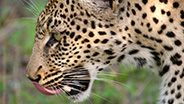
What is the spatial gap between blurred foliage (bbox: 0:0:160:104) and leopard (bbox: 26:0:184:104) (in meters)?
0.64

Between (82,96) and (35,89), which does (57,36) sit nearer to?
(82,96)

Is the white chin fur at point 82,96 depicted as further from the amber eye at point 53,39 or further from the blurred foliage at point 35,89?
the amber eye at point 53,39

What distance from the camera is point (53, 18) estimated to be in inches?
172

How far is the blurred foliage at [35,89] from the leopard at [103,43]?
64cm

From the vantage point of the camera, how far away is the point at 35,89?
285 inches

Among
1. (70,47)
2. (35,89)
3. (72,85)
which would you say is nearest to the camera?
(70,47)

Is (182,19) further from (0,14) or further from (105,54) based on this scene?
(0,14)

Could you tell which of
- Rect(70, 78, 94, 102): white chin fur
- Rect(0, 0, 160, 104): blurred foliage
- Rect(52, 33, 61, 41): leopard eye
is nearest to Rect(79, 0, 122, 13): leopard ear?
Rect(52, 33, 61, 41): leopard eye

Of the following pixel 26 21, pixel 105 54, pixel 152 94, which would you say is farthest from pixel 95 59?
pixel 26 21

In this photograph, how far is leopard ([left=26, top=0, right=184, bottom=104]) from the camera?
157 inches

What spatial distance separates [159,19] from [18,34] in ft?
15.9

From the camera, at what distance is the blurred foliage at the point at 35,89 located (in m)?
6.16

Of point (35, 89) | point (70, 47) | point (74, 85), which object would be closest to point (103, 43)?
point (70, 47)

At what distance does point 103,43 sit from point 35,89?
3297 millimetres
